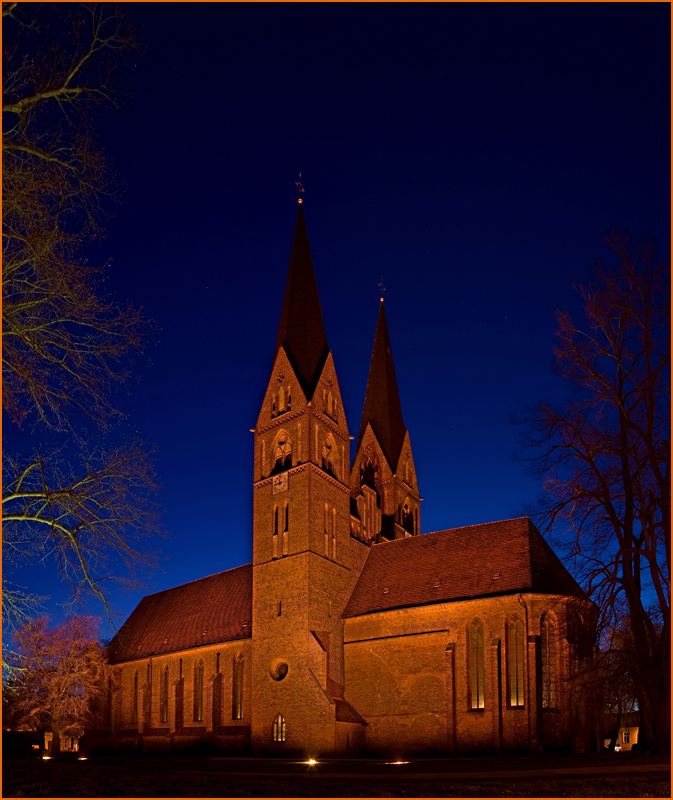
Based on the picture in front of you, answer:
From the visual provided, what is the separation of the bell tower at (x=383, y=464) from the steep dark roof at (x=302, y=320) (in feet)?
30.1

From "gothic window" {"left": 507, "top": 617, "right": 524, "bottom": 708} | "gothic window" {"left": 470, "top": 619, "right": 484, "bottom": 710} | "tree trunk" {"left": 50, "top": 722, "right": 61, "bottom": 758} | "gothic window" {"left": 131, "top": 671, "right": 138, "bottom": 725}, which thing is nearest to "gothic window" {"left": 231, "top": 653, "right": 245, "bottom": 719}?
"gothic window" {"left": 131, "top": 671, "right": 138, "bottom": 725}

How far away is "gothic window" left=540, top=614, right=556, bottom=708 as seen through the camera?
33625 millimetres

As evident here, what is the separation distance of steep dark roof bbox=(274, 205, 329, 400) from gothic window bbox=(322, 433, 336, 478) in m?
3.09

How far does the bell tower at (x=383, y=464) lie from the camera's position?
163 ft

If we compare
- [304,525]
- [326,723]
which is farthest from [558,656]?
[304,525]

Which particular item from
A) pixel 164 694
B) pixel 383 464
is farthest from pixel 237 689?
pixel 383 464

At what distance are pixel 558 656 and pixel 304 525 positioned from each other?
45.7ft

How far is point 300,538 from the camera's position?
40719mm

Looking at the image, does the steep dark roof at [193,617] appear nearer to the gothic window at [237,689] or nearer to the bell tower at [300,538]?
the gothic window at [237,689]

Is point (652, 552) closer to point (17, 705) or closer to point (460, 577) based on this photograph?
point (460, 577)

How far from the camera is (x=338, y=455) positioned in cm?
4462

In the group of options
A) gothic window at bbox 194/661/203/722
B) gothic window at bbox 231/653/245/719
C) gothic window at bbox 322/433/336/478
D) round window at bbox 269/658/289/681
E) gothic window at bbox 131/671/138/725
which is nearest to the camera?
round window at bbox 269/658/289/681

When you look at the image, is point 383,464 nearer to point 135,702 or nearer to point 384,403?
point 384,403

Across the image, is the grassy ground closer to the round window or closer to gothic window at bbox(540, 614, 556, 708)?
gothic window at bbox(540, 614, 556, 708)
